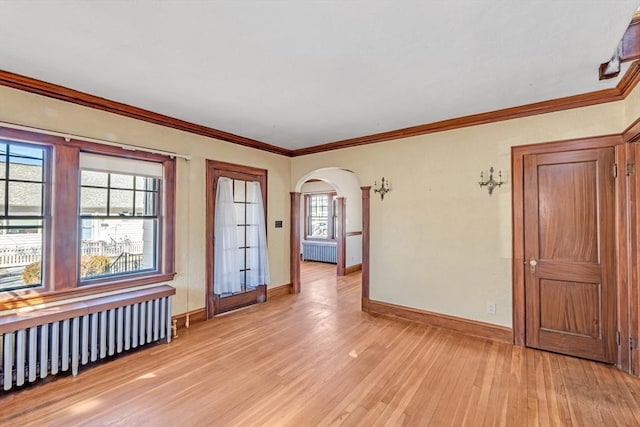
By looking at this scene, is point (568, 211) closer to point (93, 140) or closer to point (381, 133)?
point (381, 133)

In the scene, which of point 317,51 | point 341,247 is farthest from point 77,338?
point 341,247

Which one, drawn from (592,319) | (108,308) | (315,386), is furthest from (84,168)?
(592,319)

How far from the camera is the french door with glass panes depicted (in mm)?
4055

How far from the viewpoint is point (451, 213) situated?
362 cm

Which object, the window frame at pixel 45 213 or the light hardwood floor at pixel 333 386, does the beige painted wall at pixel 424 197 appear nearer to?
the window frame at pixel 45 213

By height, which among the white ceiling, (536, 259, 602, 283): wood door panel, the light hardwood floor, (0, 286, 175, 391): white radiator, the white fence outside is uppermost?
the white ceiling

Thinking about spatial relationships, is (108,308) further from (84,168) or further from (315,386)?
(315,386)

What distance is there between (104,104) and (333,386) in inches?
136

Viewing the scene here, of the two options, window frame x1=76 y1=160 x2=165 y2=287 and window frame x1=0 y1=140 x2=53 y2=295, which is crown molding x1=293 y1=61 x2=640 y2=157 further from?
window frame x1=0 y1=140 x2=53 y2=295

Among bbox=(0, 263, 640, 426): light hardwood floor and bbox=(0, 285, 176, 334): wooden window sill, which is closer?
bbox=(0, 263, 640, 426): light hardwood floor

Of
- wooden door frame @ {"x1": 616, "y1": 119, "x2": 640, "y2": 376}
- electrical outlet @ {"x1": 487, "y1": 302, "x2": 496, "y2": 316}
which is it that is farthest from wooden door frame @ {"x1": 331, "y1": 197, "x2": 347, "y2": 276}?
wooden door frame @ {"x1": 616, "y1": 119, "x2": 640, "y2": 376}

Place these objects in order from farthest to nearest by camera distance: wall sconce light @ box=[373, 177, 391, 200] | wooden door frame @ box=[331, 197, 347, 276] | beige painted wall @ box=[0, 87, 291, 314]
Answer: wooden door frame @ box=[331, 197, 347, 276] → wall sconce light @ box=[373, 177, 391, 200] → beige painted wall @ box=[0, 87, 291, 314]

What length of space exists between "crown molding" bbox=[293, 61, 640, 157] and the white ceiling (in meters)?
0.10

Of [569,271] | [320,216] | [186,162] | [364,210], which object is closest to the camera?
[569,271]
